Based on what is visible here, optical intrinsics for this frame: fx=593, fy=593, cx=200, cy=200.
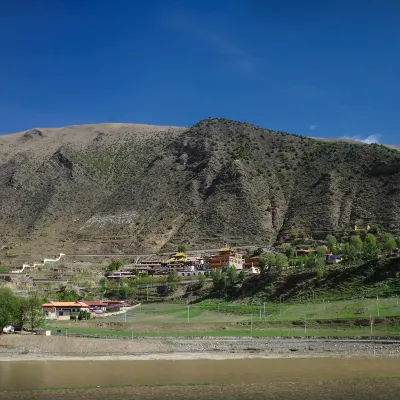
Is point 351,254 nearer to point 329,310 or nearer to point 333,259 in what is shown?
point 333,259

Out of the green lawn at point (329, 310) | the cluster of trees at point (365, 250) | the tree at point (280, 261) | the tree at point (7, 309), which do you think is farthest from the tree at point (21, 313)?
the cluster of trees at point (365, 250)

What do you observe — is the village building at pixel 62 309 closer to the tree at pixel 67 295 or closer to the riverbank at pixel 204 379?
the tree at pixel 67 295

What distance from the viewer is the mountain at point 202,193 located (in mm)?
123625

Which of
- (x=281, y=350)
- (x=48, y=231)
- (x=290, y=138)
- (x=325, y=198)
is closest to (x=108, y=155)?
(x=48, y=231)

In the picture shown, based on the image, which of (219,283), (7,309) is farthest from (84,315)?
(7,309)

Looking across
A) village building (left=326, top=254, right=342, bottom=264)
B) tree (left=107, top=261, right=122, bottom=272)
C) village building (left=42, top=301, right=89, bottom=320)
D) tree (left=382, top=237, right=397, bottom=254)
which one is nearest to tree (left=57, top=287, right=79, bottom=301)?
village building (left=42, top=301, right=89, bottom=320)

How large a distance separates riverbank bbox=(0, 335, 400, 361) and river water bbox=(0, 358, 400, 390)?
2.17m

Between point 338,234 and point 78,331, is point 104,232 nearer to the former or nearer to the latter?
Result: point 338,234

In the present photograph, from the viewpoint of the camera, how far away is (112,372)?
32656 millimetres

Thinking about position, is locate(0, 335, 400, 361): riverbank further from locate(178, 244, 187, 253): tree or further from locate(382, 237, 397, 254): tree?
locate(178, 244, 187, 253): tree

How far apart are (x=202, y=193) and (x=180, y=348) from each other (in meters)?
102

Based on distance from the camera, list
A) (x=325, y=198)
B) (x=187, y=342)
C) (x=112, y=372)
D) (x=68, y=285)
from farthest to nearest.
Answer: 1. (x=325, y=198)
2. (x=68, y=285)
3. (x=187, y=342)
4. (x=112, y=372)

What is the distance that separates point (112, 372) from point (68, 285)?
67.8 metres

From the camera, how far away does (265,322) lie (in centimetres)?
5641
